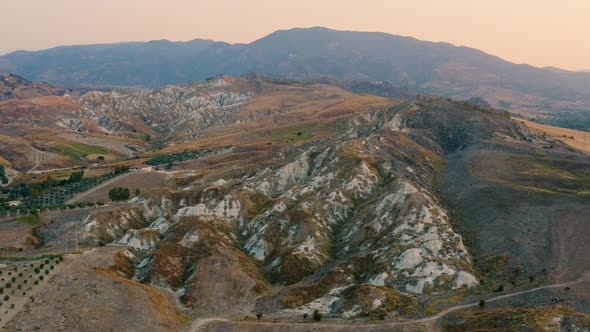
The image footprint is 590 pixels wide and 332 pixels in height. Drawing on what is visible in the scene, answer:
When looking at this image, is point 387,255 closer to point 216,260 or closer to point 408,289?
point 408,289

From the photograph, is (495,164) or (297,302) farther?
(495,164)

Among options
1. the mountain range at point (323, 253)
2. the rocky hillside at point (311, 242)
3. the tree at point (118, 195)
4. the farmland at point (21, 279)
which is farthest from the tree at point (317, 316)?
the tree at point (118, 195)

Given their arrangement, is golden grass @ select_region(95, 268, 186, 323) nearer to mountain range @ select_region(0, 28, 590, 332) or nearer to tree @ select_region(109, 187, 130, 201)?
Result: mountain range @ select_region(0, 28, 590, 332)

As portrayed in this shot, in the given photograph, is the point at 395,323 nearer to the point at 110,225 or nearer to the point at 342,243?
the point at 342,243

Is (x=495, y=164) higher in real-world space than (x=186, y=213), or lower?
higher

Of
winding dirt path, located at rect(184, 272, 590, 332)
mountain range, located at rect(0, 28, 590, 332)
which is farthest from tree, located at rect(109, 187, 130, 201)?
winding dirt path, located at rect(184, 272, 590, 332)

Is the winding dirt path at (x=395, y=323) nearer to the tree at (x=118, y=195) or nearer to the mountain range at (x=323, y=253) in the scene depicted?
the mountain range at (x=323, y=253)

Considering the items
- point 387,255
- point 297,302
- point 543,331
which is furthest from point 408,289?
point 543,331

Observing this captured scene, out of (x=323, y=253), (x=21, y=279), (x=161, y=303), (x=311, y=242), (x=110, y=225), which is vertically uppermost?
(x=311, y=242)

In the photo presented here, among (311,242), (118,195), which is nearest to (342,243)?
(311,242)

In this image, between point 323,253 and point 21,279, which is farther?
point 323,253

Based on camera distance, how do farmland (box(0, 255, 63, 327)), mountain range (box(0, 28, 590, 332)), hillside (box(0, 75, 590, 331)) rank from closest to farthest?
farmland (box(0, 255, 63, 327)), mountain range (box(0, 28, 590, 332)), hillside (box(0, 75, 590, 331))
